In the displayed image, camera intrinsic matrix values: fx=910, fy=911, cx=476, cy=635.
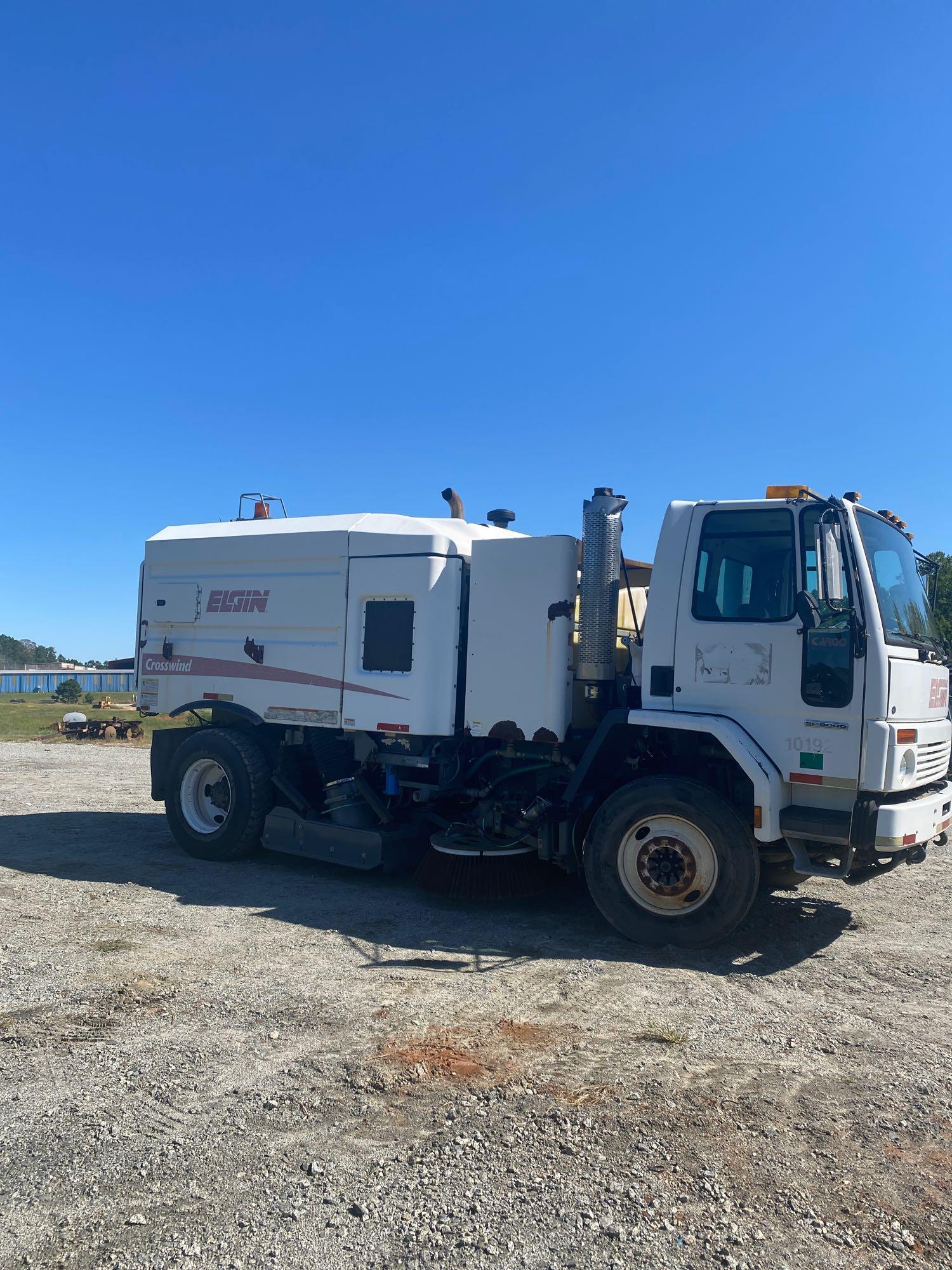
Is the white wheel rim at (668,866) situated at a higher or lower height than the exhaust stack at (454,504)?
lower

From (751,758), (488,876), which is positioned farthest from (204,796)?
(751,758)

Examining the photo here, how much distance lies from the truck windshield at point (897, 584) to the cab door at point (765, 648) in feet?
1.45

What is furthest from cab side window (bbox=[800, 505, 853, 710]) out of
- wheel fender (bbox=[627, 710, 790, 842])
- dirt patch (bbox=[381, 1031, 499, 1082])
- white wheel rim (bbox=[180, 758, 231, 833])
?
white wheel rim (bbox=[180, 758, 231, 833])

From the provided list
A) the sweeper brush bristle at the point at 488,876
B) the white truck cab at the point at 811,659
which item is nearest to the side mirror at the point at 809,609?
the white truck cab at the point at 811,659

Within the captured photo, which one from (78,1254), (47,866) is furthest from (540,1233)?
(47,866)

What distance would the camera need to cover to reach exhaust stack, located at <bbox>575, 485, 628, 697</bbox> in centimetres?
684

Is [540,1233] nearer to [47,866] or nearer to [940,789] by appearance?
[940,789]

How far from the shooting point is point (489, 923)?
22.4 feet

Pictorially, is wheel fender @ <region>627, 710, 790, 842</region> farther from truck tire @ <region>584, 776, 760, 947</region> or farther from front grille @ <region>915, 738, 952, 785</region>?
front grille @ <region>915, 738, 952, 785</region>

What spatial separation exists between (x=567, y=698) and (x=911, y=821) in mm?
2532

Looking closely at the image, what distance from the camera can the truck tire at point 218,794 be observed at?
8570mm

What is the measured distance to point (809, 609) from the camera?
19.0ft

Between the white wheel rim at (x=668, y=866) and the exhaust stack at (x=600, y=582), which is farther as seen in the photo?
the exhaust stack at (x=600, y=582)

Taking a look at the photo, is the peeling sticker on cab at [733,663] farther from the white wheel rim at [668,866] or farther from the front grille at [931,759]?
the front grille at [931,759]
